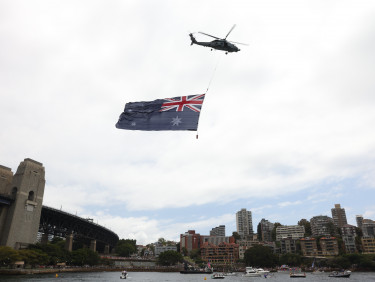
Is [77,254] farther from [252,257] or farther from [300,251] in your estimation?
[300,251]

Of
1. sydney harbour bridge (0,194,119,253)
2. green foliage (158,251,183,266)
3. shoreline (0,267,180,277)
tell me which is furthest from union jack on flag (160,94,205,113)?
green foliage (158,251,183,266)

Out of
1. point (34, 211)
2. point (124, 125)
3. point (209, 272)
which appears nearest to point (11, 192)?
point (34, 211)

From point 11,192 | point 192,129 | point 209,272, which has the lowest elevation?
point 209,272

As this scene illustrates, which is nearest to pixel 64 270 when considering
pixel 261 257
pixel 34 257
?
pixel 34 257

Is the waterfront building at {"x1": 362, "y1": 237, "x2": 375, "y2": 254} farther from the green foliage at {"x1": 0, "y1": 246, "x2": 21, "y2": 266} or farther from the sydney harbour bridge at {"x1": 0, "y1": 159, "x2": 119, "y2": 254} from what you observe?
the green foliage at {"x1": 0, "y1": 246, "x2": 21, "y2": 266}

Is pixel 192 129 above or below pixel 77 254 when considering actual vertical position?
above

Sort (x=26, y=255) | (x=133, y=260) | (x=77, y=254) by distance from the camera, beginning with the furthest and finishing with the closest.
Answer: (x=133, y=260) → (x=77, y=254) → (x=26, y=255)
